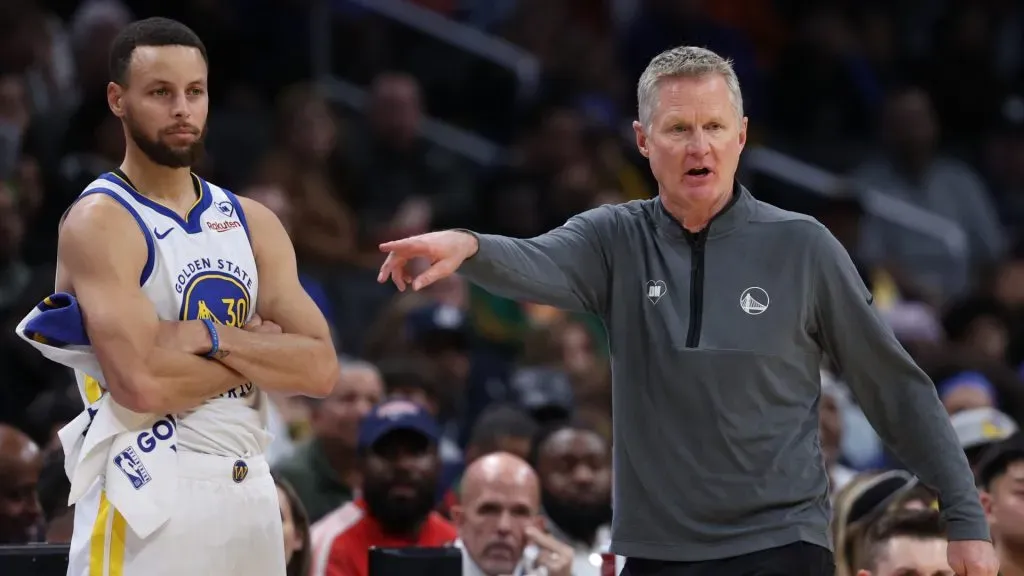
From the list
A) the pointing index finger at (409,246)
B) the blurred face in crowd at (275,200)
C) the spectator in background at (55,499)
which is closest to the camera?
the pointing index finger at (409,246)

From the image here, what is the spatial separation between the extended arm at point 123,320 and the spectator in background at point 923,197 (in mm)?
9165

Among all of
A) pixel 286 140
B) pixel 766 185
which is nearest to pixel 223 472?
pixel 286 140

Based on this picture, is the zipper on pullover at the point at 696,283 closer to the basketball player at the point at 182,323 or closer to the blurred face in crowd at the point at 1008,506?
the basketball player at the point at 182,323

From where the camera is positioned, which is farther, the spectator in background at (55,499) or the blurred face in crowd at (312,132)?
the blurred face in crowd at (312,132)

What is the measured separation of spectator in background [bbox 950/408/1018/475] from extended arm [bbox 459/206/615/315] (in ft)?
11.2

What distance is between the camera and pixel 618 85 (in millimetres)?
13945

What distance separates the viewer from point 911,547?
600cm

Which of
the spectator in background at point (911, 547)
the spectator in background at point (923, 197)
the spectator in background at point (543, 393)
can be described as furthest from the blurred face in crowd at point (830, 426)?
the spectator in background at point (923, 197)

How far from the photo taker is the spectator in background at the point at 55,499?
20.6ft

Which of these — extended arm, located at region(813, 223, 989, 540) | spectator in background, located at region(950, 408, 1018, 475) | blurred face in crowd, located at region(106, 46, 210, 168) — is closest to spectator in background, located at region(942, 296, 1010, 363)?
spectator in background, located at region(950, 408, 1018, 475)

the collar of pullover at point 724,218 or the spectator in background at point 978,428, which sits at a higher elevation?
the collar of pullover at point 724,218

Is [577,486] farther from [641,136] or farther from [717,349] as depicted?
[717,349]

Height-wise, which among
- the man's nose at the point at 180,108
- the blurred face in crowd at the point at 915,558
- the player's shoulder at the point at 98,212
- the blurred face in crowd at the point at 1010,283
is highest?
the blurred face in crowd at the point at 1010,283

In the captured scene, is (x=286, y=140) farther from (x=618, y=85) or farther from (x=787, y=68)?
(x=787, y=68)
